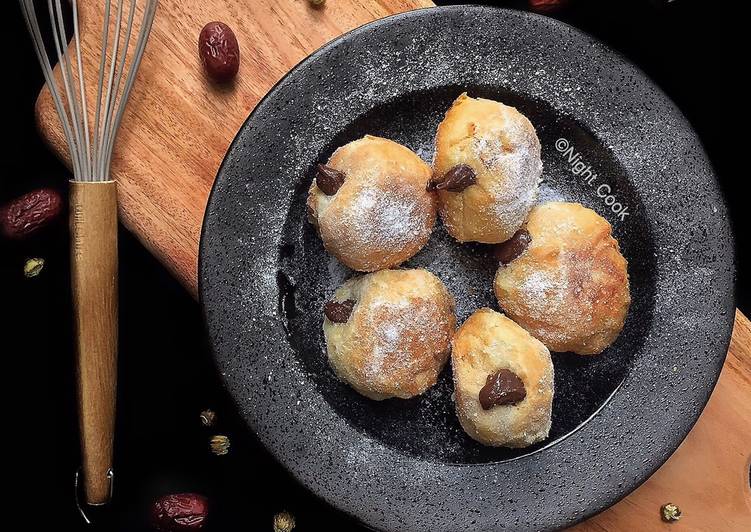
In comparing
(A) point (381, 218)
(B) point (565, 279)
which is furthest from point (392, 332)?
(B) point (565, 279)

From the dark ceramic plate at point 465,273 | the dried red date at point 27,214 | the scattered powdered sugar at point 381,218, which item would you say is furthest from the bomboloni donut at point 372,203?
the dried red date at point 27,214

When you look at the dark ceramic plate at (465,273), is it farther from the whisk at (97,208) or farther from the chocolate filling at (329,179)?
the whisk at (97,208)

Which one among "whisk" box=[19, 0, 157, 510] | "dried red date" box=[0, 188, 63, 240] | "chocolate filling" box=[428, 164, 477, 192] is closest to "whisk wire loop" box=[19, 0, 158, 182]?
"whisk" box=[19, 0, 157, 510]

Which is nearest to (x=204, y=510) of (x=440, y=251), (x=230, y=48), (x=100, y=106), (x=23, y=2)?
(x=440, y=251)

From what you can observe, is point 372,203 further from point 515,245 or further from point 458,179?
point 515,245

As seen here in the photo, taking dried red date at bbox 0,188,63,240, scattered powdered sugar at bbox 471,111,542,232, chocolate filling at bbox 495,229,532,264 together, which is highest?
dried red date at bbox 0,188,63,240

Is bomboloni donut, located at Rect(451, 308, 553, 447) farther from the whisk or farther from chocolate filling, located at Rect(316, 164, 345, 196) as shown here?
the whisk

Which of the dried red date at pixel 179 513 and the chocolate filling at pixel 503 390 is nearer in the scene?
the chocolate filling at pixel 503 390
